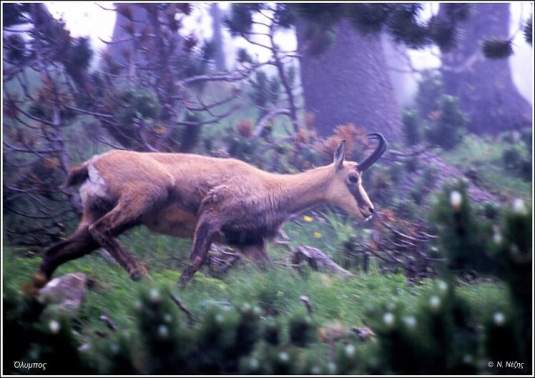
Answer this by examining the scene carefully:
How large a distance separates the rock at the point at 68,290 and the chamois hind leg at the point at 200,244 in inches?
41.4

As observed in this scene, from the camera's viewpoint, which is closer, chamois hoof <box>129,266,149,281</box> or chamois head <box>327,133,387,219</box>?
chamois hoof <box>129,266,149,281</box>

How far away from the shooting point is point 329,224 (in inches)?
395

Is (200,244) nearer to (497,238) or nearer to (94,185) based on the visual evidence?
(94,185)

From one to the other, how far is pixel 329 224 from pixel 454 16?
9.83 ft

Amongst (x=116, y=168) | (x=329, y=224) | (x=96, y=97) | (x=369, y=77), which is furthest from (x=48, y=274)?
(x=369, y=77)

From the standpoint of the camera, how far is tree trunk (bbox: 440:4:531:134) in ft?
56.6

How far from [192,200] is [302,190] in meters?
1.47

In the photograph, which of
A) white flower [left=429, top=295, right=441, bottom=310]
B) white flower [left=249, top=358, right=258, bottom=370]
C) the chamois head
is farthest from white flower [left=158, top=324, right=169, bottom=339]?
the chamois head

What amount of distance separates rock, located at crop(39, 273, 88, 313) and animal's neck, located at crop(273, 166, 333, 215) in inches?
101

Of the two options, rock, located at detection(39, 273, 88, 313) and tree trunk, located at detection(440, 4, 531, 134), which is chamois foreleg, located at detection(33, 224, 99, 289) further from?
tree trunk, located at detection(440, 4, 531, 134)

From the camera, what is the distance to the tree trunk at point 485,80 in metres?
17.2

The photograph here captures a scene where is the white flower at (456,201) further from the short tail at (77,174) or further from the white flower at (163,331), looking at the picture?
the short tail at (77,174)

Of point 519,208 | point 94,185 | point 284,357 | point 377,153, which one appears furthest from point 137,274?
point 519,208

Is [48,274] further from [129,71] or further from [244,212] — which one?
[129,71]
